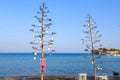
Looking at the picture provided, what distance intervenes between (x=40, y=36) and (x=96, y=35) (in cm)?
774

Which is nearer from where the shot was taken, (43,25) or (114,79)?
(43,25)

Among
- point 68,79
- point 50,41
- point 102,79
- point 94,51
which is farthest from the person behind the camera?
point 68,79

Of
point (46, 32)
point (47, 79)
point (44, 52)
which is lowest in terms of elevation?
point (47, 79)

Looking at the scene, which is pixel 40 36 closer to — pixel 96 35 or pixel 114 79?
pixel 96 35

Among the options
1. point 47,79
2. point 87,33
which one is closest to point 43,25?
point 87,33

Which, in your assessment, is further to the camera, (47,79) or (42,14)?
(47,79)

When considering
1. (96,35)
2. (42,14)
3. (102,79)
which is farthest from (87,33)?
(102,79)

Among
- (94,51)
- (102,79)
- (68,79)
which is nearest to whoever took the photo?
(94,51)

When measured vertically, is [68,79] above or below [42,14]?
below

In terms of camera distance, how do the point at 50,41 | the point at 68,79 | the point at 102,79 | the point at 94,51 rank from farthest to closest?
the point at 68,79, the point at 102,79, the point at 94,51, the point at 50,41

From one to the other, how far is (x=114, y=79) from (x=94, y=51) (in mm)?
11352

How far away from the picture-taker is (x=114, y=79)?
139 ft

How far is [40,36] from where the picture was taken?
27.3 metres

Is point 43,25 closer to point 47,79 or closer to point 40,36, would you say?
point 40,36
